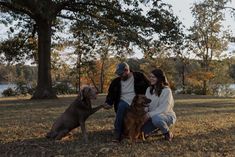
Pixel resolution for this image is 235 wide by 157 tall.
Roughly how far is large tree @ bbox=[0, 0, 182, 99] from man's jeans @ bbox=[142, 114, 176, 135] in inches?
467

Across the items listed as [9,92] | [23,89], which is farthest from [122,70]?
[23,89]

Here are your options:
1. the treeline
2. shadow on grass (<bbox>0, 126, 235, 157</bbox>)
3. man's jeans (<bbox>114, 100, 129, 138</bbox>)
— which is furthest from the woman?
the treeline

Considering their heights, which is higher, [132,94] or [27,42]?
[27,42]

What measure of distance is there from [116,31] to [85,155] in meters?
14.3

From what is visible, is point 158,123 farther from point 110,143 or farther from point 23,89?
point 23,89

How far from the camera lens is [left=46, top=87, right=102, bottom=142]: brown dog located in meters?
8.16

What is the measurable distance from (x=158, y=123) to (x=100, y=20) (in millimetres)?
14905

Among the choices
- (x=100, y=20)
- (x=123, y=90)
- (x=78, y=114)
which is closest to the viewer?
(x=78, y=114)

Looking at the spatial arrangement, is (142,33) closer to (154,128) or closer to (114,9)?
(114,9)

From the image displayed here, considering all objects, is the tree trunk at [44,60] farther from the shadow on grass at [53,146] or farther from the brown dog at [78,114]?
the brown dog at [78,114]

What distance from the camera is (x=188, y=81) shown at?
52.8m

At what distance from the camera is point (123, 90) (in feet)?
28.6

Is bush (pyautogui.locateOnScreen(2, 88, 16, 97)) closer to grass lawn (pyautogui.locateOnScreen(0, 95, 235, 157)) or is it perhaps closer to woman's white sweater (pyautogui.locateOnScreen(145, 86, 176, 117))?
grass lawn (pyautogui.locateOnScreen(0, 95, 235, 157))

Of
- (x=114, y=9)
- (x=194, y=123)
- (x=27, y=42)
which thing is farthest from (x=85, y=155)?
(x=27, y=42)
